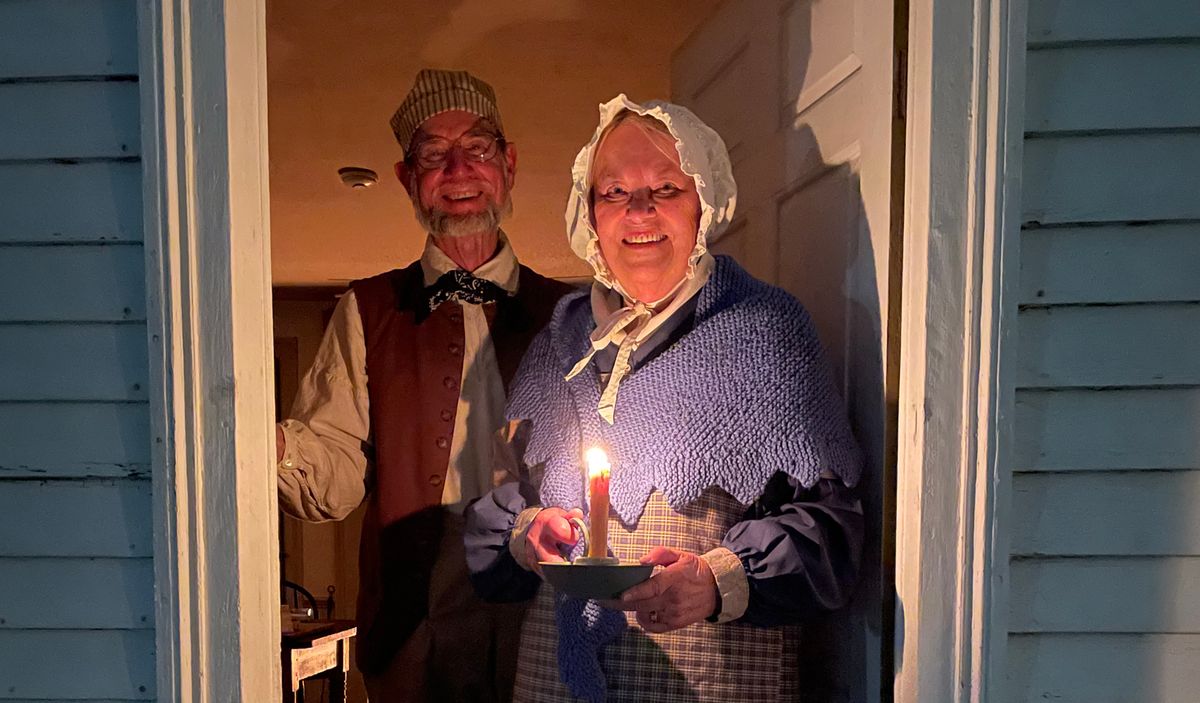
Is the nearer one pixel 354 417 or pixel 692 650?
pixel 692 650

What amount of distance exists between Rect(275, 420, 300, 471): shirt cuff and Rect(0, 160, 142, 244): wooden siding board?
0.55 meters

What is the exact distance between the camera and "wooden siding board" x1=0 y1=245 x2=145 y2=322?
1117mm

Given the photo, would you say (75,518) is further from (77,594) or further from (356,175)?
(356,175)

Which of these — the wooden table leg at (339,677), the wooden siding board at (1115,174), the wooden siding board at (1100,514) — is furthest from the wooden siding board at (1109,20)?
the wooden table leg at (339,677)

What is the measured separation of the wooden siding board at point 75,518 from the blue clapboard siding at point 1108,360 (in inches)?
43.4

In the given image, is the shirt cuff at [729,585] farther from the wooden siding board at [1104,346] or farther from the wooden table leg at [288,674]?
the wooden table leg at [288,674]

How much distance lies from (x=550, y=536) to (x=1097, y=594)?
2.32ft

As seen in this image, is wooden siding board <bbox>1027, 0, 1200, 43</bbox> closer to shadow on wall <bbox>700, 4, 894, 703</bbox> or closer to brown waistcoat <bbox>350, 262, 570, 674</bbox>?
shadow on wall <bbox>700, 4, 894, 703</bbox>

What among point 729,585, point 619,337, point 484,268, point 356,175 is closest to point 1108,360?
point 729,585

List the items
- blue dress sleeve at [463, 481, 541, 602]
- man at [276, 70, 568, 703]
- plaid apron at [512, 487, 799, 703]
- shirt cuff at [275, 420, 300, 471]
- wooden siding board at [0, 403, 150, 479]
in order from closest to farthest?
wooden siding board at [0, 403, 150, 479]
plaid apron at [512, 487, 799, 703]
blue dress sleeve at [463, 481, 541, 602]
shirt cuff at [275, 420, 300, 471]
man at [276, 70, 568, 703]

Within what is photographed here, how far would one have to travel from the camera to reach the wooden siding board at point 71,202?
3.67 feet

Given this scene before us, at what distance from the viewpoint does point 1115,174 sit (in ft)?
3.54

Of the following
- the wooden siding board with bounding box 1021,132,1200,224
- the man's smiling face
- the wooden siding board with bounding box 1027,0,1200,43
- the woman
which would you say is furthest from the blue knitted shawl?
the man's smiling face

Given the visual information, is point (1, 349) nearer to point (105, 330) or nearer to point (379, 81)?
point (105, 330)
